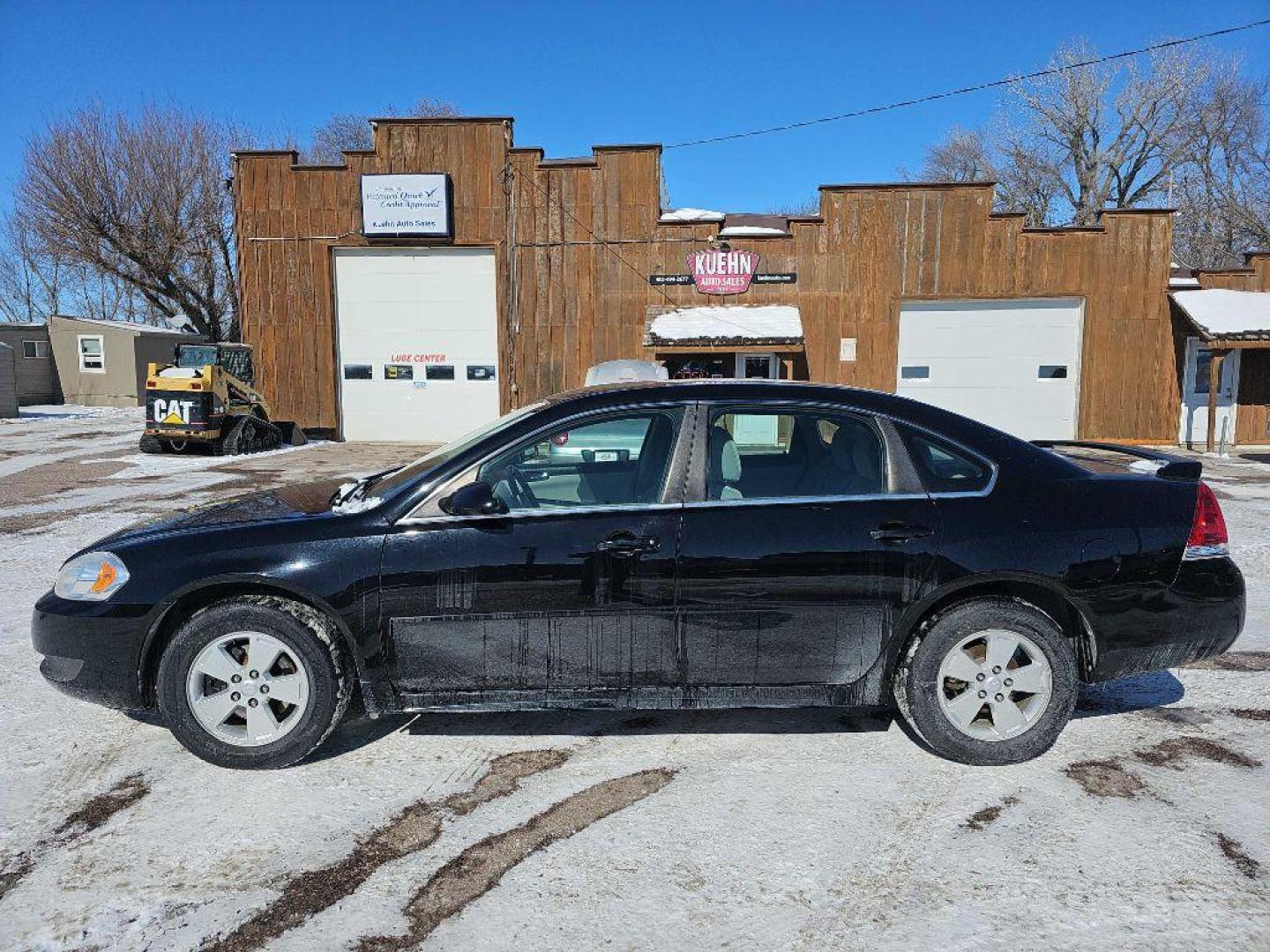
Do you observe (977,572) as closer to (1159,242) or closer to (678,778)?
(678,778)

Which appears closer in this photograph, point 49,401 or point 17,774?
point 17,774

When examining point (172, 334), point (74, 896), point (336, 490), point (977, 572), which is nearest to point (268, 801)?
point (74, 896)

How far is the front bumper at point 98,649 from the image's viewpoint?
10.5ft

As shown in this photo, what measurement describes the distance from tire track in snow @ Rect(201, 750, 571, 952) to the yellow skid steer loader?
560 inches

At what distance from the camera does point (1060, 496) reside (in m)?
3.36

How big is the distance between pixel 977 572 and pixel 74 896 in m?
3.23

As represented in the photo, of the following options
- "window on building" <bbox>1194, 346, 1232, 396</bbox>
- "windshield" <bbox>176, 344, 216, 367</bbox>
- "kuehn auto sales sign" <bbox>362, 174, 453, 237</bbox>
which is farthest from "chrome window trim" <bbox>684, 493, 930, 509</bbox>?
"window on building" <bbox>1194, 346, 1232, 396</bbox>

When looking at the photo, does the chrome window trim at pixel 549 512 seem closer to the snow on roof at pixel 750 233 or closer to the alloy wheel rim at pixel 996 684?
the alloy wheel rim at pixel 996 684

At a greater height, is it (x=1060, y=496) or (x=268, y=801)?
(x=1060, y=496)

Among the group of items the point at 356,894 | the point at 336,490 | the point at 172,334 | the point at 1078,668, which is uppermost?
the point at 172,334

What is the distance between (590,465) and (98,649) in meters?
2.05

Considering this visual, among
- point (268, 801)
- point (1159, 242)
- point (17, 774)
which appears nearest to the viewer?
point (268, 801)

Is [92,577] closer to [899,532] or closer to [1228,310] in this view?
[899,532]

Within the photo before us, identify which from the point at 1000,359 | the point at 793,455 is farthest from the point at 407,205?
the point at 793,455
